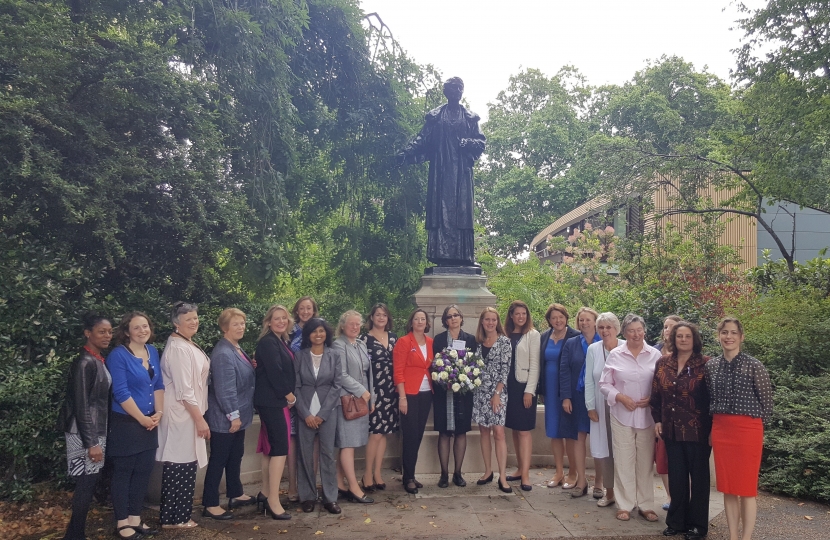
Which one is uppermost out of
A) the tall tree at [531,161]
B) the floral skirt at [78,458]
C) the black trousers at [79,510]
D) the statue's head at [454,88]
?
the tall tree at [531,161]

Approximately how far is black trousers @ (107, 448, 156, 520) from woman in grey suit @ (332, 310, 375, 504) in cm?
162

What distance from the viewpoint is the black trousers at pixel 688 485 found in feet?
16.1

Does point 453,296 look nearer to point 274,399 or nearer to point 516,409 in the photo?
point 516,409

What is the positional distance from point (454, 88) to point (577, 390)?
3981 millimetres

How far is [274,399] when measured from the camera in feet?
17.7

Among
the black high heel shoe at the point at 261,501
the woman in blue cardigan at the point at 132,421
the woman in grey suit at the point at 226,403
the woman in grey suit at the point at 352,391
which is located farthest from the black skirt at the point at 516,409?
the woman in blue cardigan at the point at 132,421

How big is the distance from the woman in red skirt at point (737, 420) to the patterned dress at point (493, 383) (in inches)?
76.6

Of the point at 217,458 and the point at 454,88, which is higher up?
the point at 454,88

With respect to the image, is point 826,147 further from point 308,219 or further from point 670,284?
point 308,219

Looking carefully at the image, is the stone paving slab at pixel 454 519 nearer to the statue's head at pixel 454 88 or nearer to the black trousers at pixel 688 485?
the black trousers at pixel 688 485

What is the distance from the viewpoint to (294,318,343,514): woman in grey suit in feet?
18.2

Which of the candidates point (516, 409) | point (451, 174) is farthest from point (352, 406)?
point (451, 174)

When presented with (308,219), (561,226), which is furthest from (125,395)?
(561,226)

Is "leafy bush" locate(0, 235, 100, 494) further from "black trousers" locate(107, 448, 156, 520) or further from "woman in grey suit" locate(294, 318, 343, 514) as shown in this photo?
"woman in grey suit" locate(294, 318, 343, 514)
